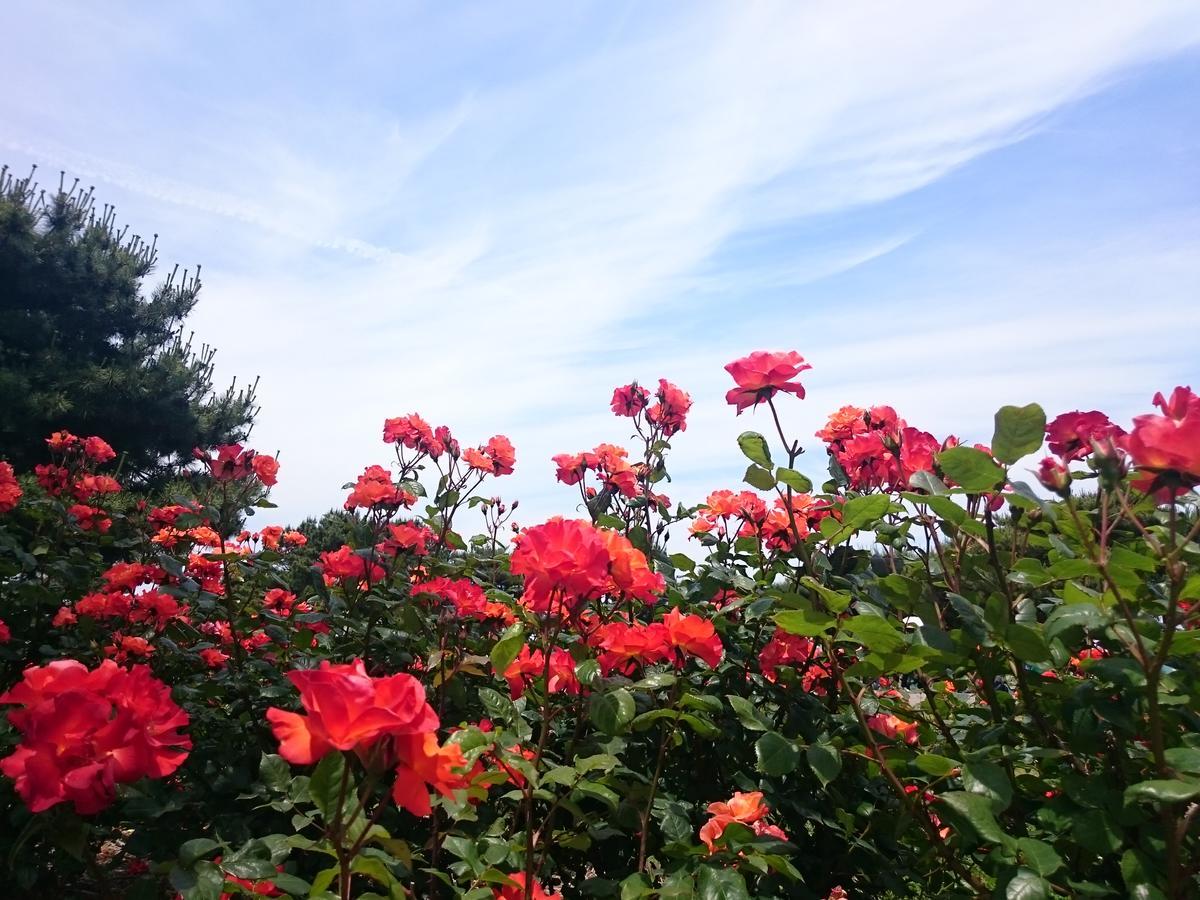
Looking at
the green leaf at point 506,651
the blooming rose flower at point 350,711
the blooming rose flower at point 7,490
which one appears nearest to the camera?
the blooming rose flower at point 350,711

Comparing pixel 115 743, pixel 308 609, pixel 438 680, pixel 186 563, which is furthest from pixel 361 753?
pixel 186 563

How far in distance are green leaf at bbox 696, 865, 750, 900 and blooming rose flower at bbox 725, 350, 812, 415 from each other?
1036 mm

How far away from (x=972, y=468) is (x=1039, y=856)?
0.61 m

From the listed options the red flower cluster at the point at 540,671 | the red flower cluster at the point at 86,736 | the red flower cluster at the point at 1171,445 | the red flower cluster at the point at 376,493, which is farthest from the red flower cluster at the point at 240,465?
the red flower cluster at the point at 1171,445

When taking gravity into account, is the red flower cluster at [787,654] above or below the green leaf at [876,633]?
below

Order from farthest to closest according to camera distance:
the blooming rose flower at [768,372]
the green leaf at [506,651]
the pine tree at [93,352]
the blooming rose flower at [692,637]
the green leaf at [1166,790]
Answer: the pine tree at [93,352]
the blooming rose flower at [768,372]
the blooming rose flower at [692,637]
the green leaf at [506,651]
the green leaf at [1166,790]

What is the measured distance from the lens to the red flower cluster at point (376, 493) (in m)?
2.91

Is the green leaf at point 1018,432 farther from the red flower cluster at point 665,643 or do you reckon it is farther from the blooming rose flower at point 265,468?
the blooming rose flower at point 265,468

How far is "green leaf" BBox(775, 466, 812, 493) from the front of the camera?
5.18 ft

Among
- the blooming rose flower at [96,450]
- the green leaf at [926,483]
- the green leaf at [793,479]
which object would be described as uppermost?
the blooming rose flower at [96,450]

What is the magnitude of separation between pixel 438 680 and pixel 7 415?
10.9 m

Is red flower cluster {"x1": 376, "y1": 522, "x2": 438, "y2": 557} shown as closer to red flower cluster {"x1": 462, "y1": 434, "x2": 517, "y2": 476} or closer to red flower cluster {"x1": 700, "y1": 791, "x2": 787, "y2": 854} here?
red flower cluster {"x1": 462, "y1": 434, "x2": 517, "y2": 476}

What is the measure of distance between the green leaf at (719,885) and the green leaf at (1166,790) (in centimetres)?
57

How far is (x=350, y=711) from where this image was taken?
868 millimetres
